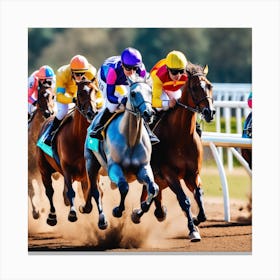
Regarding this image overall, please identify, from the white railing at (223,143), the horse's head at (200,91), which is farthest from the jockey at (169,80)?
the white railing at (223,143)

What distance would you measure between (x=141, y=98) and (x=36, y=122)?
333cm

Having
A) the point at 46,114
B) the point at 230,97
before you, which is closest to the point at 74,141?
the point at 46,114

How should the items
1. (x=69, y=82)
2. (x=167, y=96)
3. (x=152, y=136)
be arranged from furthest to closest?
(x=69, y=82), (x=167, y=96), (x=152, y=136)

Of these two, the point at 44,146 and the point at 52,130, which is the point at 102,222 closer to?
the point at 52,130

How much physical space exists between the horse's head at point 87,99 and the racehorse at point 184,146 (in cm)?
62

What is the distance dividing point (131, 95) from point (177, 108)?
1058mm

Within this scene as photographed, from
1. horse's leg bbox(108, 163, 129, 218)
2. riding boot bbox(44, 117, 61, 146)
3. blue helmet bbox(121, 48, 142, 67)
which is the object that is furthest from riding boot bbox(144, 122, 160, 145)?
riding boot bbox(44, 117, 61, 146)

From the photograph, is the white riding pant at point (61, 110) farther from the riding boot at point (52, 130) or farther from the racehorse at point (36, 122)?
the racehorse at point (36, 122)

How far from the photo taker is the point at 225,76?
19.0 metres

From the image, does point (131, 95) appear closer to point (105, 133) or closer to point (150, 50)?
point (105, 133)

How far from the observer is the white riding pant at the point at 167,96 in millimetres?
9906

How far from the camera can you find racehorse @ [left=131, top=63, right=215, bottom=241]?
959cm

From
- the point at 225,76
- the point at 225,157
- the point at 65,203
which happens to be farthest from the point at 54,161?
the point at 225,76

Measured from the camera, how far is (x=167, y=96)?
393 inches
